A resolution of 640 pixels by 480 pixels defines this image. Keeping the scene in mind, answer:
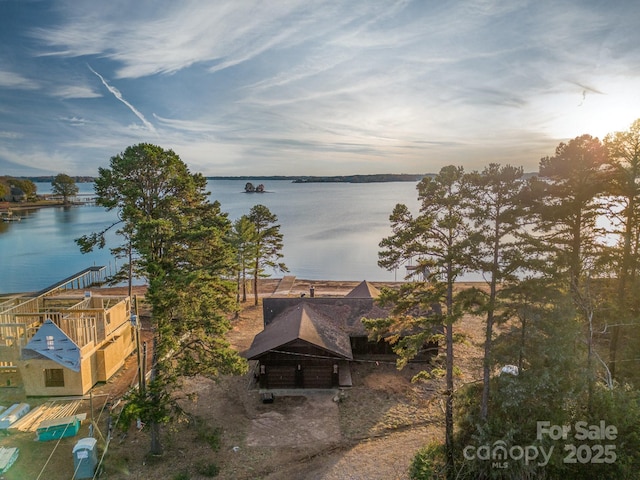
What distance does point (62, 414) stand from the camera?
15.5 metres

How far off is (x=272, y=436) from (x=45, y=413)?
9.31 metres

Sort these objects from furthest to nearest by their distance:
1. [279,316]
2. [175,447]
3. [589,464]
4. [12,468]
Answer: [279,316]
[175,447]
[12,468]
[589,464]

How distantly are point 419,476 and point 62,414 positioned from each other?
545 inches

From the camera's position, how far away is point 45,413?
15656mm

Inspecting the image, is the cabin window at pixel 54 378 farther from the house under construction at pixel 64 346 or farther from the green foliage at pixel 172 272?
the green foliage at pixel 172 272

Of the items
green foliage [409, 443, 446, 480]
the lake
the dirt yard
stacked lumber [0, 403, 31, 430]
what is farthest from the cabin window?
the lake

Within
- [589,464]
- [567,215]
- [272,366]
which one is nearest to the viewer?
[589,464]

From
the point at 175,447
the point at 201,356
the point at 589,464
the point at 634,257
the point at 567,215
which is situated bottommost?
the point at 175,447

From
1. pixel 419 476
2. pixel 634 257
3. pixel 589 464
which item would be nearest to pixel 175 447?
pixel 419 476

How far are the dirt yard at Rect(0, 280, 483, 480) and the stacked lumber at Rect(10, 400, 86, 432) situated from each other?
0.36m

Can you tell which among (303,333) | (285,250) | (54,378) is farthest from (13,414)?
(285,250)

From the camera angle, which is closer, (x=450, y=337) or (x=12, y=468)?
(x=12, y=468)

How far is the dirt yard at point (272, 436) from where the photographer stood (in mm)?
12828

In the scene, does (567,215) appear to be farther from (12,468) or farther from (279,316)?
(12,468)
